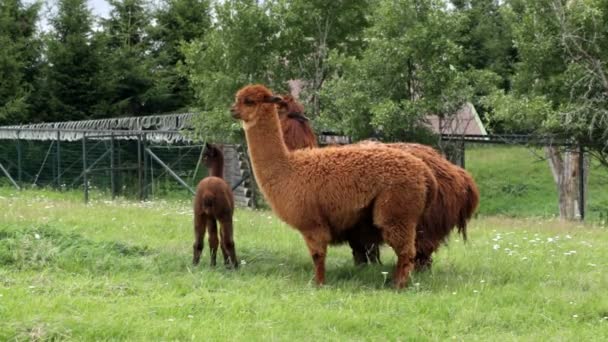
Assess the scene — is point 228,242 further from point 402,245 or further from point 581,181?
point 581,181

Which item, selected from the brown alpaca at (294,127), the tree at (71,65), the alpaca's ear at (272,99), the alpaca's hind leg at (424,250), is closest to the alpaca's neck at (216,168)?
the brown alpaca at (294,127)

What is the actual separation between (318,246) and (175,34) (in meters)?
29.0

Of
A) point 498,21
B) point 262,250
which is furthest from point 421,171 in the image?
point 498,21

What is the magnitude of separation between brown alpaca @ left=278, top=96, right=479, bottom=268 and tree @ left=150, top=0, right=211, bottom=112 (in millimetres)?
26437

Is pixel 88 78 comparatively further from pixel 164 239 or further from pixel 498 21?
pixel 164 239

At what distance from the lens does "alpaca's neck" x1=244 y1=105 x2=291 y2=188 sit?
7.61 m

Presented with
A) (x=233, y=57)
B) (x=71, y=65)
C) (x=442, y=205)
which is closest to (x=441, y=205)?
(x=442, y=205)

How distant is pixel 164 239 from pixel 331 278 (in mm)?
3428

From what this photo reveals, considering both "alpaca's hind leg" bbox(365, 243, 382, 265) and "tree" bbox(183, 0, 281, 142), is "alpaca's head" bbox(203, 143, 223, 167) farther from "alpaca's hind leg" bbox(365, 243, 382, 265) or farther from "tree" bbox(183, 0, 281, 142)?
"tree" bbox(183, 0, 281, 142)

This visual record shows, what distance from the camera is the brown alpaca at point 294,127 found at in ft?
28.6

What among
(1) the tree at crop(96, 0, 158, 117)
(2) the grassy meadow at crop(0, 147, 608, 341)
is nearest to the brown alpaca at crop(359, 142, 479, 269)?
(2) the grassy meadow at crop(0, 147, 608, 341)

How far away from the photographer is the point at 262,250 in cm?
949

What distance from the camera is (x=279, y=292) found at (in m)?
6.99

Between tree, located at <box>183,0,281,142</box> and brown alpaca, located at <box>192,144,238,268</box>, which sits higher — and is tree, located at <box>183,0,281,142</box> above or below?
above
